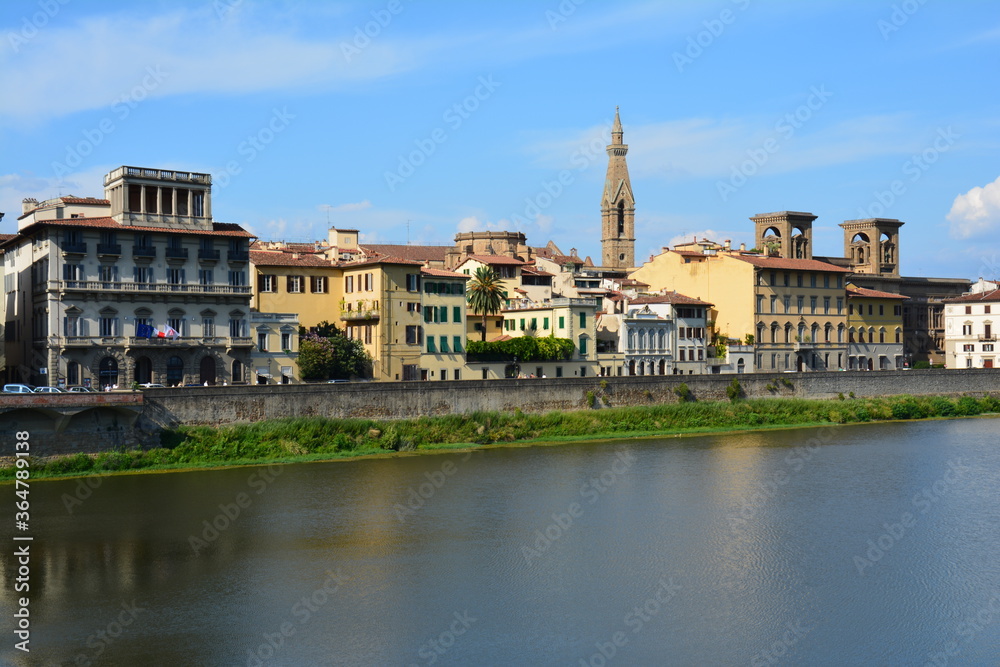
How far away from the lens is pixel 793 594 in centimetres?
3036

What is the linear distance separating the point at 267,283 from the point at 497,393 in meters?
17.3

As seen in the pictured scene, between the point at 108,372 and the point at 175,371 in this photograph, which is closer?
the point at 108,372

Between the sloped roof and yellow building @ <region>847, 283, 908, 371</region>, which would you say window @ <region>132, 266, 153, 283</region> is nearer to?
the sloped roof

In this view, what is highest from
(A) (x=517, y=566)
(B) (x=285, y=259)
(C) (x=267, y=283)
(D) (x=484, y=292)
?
(B) (x=285, y=259)

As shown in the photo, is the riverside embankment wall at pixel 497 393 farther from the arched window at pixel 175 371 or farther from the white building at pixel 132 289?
the arched window at pixel 175 371

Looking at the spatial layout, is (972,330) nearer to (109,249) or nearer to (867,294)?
(867,294)

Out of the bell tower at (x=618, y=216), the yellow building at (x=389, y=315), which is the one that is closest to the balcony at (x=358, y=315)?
the yellow building at (x=389, y=315)

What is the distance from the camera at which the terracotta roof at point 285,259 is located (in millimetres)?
68062

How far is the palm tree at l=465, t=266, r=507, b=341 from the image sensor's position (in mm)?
75750

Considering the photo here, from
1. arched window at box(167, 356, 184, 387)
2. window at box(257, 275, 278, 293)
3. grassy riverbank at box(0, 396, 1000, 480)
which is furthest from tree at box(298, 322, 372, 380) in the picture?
grassy riverbank at box(0, 396, 1000, 480)

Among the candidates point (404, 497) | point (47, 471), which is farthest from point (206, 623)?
point (47, 471)

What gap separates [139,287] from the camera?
195 ft

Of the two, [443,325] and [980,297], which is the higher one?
[980,297]

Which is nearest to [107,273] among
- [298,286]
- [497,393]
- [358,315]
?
[298,286]
